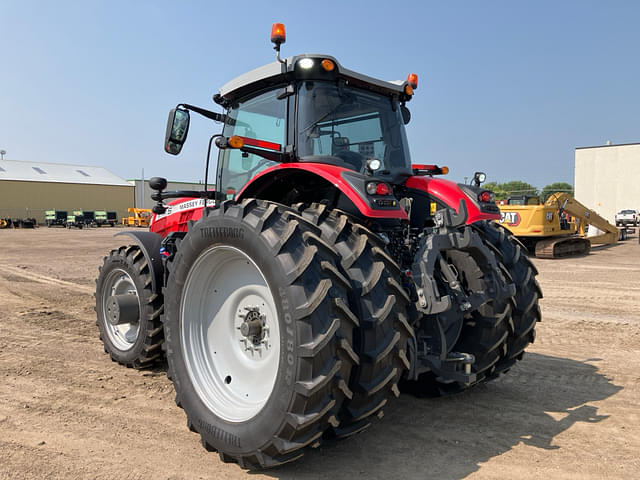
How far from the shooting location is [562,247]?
1667 centimetres

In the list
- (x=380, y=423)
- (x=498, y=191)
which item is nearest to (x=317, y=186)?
(x=380, y=423)

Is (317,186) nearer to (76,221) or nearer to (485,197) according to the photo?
(485,197)

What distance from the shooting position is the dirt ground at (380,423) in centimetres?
296

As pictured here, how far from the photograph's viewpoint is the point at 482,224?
14.0 ft

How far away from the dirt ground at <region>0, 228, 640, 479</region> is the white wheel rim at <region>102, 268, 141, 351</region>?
0.90ft

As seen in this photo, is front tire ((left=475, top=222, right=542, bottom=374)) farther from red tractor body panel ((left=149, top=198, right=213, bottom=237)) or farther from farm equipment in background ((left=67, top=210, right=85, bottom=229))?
farm equipment in background ((left=67, top=210, right=85, bottom=229))

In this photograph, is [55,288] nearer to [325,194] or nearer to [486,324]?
[325,194]

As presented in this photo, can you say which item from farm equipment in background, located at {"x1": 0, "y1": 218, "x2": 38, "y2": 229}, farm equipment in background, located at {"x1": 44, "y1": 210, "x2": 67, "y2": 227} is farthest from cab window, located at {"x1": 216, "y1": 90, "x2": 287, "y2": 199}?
farm equipment in background, located at {"x1": 44, "y1": 210, "x2": 67, "y2": 227}

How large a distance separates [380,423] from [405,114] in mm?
2662

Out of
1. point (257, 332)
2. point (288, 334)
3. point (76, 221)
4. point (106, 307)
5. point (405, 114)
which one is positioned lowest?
point (106, 307)

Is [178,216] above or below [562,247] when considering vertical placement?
above

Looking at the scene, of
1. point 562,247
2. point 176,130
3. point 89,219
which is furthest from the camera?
point 89,219

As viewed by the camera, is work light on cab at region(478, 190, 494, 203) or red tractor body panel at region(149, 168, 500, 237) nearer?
red tractor body panel at region(149, 168, 500, 237)

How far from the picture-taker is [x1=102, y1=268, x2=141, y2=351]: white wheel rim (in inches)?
198
